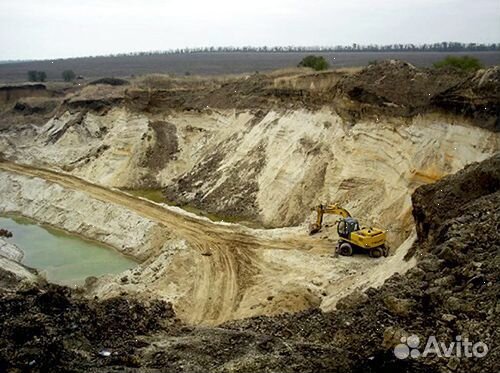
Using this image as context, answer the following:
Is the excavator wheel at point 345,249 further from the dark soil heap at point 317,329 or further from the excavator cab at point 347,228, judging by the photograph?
the dark soil heap at point 317,329

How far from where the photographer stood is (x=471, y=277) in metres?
10.9

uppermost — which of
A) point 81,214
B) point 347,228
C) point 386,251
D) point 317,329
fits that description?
point 317,329

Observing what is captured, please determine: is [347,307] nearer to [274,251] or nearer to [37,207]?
[274,251]

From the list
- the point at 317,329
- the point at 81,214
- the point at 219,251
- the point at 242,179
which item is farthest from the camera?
the point at 242,179

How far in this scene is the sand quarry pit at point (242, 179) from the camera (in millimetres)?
18500

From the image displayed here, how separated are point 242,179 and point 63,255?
30.1 feet

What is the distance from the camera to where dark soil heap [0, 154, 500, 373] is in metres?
9.34

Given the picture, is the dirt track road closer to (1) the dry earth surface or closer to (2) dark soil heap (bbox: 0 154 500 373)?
(1) the dry earth surface

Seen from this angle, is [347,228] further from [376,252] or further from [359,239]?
[376,252]

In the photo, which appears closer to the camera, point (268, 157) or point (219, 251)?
point (219, 251)

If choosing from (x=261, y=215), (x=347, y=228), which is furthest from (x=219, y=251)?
(x=347, y=228)

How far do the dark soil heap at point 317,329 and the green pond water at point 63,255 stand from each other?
846 centimetres

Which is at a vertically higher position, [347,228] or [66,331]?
[66,331]

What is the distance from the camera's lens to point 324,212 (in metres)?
20.9
